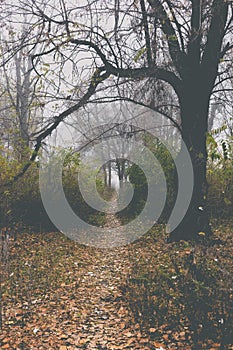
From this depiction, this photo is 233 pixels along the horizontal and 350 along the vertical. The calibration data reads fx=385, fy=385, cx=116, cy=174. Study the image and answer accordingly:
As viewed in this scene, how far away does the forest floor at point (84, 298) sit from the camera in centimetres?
351

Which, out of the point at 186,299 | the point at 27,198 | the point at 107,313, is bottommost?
the point at 107,313

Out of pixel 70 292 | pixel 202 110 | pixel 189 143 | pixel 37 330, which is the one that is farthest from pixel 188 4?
pixel 37 330

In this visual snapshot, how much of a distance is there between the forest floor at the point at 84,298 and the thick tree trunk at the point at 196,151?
411 mm

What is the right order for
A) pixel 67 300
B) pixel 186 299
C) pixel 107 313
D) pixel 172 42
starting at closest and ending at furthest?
pixel 186 299, pixel 107 313, pixel 67 300, pixel 172 42

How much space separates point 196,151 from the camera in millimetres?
6242

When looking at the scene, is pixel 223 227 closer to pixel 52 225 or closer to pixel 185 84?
pixel 185 84

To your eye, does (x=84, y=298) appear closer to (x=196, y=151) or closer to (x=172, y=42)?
(x=196, y=151)

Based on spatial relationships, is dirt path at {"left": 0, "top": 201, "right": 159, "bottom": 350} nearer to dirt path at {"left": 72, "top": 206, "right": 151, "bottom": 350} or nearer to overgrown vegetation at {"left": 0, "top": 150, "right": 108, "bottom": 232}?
dirt path at {"left": 72, "top": 206, "right": 151, "bottom": 350}

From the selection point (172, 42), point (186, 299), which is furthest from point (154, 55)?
point (186, 299)

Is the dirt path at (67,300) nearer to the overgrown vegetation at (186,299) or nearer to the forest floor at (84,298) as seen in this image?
the forest floor at (84,298)

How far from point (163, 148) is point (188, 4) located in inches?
147

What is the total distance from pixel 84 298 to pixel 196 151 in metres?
3.01

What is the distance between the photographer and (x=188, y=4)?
6.00m

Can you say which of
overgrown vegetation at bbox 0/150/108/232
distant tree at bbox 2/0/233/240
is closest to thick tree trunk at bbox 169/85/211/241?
distant tree at bbox 2/0/233/240
